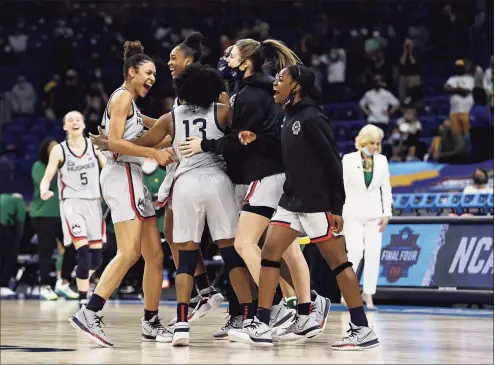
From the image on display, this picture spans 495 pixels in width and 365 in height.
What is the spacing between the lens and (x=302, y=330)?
8445 millimetres

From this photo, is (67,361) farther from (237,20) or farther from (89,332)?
(237,20)

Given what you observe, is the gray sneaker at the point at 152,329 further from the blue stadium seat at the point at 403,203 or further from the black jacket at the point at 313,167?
the blue stadium seat at the point at 403,203

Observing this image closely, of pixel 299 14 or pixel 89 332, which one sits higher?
pixel 299 14

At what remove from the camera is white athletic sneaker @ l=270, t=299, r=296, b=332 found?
850 centimetres

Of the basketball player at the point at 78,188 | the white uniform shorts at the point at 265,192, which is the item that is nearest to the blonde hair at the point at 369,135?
the basketball player at the point at 78,188

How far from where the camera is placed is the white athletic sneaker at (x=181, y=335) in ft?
25.5

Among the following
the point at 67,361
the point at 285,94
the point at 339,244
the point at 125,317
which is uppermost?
the point at 285,94

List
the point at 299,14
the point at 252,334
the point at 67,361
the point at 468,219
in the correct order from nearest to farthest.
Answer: the point at 67,361, the point at 252,334, the point at 468,219, the point at 299,14

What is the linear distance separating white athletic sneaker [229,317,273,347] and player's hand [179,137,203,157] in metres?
1.20

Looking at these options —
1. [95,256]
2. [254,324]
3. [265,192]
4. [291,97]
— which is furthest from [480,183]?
[254,324]

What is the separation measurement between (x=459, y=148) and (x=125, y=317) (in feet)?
21.6

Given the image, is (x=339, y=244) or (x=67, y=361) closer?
(x=67, y=361)

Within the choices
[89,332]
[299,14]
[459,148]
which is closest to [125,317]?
[89,332]

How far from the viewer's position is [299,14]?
82.1 ft
